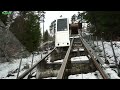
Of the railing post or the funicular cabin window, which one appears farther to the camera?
the funicular cabin window

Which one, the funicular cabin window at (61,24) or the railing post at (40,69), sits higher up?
the funicular cabin window at (61,24)

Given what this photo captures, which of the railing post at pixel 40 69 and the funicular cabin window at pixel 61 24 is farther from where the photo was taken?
the funicular cabin window at pixel 61 24

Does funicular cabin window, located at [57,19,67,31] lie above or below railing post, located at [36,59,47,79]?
above

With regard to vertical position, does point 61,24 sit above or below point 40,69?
above

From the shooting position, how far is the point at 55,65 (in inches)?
371

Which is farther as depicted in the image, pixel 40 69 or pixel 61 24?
pixel 61 24
